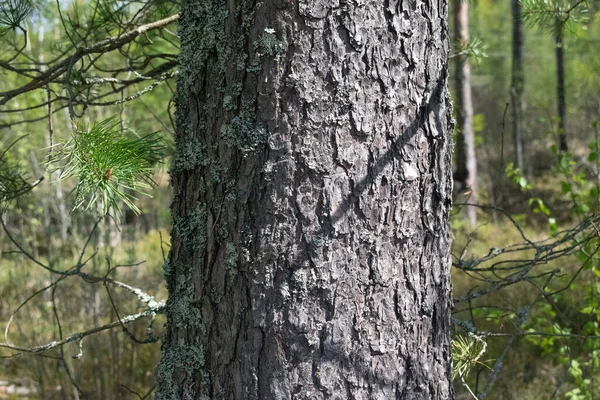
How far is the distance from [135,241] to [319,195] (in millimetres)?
3524

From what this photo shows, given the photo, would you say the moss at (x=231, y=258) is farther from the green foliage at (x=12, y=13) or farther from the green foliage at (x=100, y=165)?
the green foliage at (x=12, y=13)

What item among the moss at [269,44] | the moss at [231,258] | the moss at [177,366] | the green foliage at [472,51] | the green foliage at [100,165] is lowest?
the moss at [177,366]

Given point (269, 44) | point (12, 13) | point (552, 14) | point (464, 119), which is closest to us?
point (269, 44)

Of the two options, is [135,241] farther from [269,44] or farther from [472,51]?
[269,44]

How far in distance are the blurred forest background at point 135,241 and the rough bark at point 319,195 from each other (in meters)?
0.25

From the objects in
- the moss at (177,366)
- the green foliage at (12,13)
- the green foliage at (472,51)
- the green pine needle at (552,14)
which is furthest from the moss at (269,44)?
the green foliage at (472,51)

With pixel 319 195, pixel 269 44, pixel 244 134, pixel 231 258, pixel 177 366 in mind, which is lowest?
pixel 177 366

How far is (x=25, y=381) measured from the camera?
176 inches

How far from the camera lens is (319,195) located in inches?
42.3

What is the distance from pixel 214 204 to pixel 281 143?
199mm

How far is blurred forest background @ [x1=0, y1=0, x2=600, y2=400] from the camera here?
5.08 feet

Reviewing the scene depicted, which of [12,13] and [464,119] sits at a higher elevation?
[464,119]

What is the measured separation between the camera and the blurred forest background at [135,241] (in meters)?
1.55

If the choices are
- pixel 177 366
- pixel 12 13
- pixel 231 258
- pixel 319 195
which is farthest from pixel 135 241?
pixel 319 195
